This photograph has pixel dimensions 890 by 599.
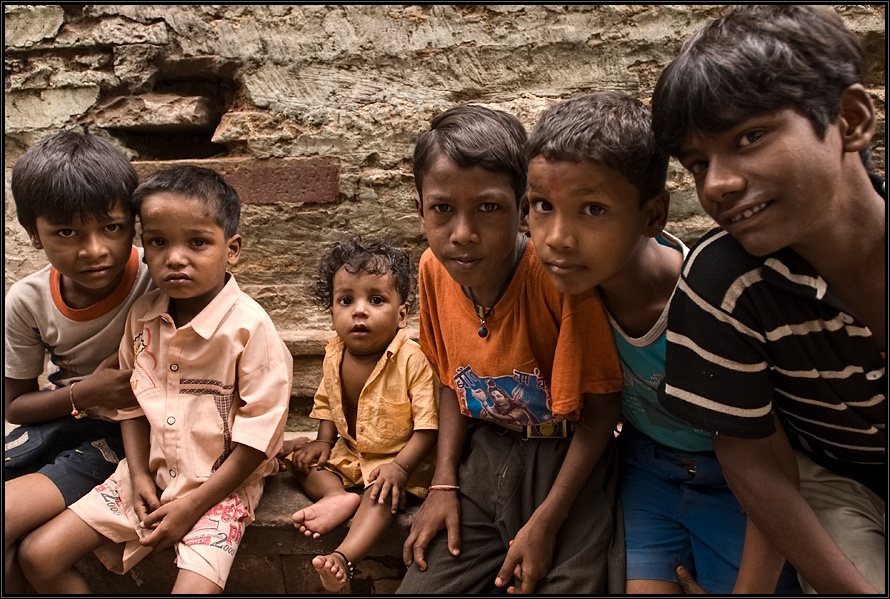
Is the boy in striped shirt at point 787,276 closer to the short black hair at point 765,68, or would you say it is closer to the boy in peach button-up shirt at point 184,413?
the short black hair at point 765,68

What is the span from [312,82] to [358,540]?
2.16m

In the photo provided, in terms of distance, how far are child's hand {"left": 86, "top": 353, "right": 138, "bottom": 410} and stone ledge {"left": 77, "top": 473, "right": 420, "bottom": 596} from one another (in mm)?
526

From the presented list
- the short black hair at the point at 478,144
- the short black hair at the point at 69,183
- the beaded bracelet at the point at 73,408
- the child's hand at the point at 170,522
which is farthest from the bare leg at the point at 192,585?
the short black hair at the point at 478,144

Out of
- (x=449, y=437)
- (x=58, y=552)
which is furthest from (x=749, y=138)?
(x=58, y=552)

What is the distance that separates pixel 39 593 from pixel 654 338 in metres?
1.99

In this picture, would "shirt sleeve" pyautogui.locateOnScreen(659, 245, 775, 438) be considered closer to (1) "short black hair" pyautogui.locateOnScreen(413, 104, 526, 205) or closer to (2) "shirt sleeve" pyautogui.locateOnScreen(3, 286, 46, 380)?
(1) "short black hair" pyautogui.locateOnScreen(413, 104, 526, 205)

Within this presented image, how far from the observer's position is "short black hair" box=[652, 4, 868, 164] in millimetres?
1302

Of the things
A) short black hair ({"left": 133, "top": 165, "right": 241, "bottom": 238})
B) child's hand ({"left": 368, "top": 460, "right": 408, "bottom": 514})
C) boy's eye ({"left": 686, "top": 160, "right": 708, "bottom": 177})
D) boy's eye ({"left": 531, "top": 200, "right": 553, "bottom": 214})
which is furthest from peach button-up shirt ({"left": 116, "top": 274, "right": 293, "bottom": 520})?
boy's eye ({"left": 686, "top": 160, "right": 708, "bottom": 177})

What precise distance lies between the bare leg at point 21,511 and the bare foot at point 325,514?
756 mm

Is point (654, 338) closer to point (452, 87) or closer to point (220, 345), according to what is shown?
point (220, 345)

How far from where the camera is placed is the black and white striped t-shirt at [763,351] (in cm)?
142

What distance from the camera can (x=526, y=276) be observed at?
1.92m

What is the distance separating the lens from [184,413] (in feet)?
6.96

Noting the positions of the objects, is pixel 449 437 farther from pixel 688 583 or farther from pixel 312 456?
pixel 688 583
